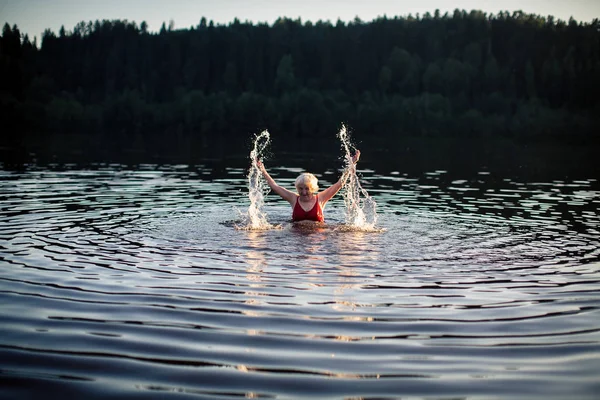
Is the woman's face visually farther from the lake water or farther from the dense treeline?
the dense treeline

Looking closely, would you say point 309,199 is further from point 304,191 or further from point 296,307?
point 296,307

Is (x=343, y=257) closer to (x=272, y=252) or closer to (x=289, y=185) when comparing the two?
(x=272, y=252)

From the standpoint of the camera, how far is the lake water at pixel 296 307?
18.4ft

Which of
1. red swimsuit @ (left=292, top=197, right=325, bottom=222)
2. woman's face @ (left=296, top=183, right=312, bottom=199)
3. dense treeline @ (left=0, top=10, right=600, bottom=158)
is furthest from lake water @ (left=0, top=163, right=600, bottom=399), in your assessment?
dense treeline @ (left=0, top=10, right=600, bottom=158)

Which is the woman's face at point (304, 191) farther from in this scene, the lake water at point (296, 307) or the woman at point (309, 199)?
the lake water at point (296, 307)

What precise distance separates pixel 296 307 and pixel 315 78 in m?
120

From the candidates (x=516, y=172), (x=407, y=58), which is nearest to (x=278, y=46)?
(x=407, y=58)

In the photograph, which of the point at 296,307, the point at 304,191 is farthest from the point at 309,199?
the point at 296,307

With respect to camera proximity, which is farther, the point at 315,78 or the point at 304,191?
the point at 315,78

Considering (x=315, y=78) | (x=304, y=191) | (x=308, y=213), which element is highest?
(x=315, y=78)

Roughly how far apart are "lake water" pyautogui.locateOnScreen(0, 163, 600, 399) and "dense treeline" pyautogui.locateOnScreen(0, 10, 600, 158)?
8092cm

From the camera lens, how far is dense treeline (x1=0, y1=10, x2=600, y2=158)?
10419cm

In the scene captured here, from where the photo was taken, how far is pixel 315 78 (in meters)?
125

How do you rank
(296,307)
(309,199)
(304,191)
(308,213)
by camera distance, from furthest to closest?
(308,213) → (309,199) → (304,191) → (296,307)
